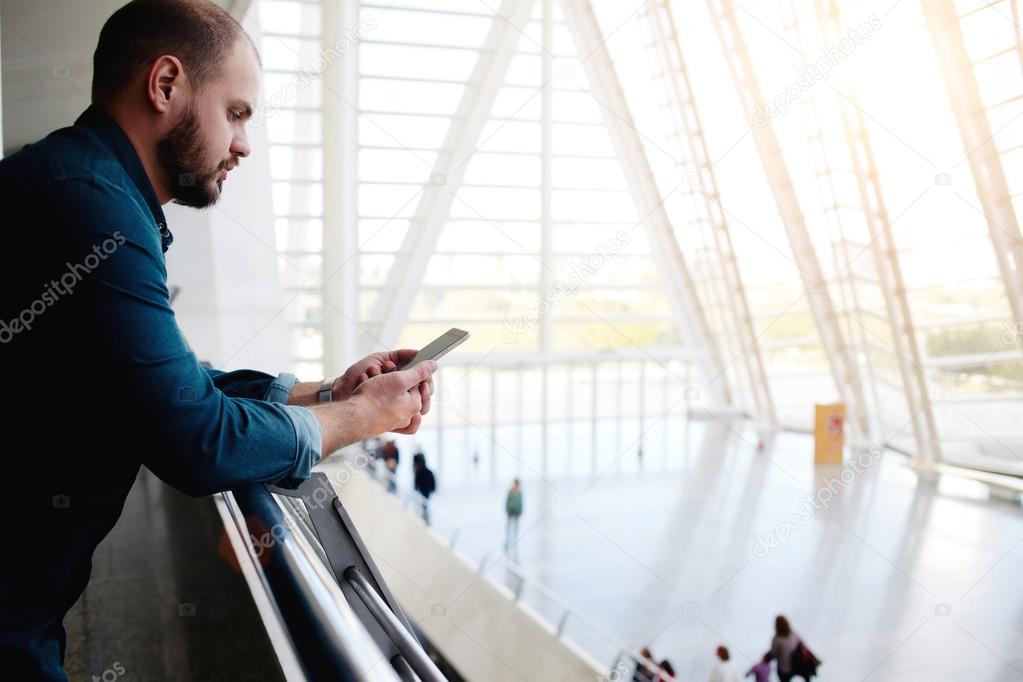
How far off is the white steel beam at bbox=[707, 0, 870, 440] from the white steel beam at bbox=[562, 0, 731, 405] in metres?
6.15

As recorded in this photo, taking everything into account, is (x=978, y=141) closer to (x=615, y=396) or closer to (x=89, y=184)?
(x=89, y=184)

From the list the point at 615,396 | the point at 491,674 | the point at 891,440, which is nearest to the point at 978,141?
the point at 891,440

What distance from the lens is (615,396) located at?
94.4ft

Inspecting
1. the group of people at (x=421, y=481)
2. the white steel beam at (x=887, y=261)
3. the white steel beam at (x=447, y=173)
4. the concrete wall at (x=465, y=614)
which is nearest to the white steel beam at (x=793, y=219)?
the white steel beam at (x=887, y=261)

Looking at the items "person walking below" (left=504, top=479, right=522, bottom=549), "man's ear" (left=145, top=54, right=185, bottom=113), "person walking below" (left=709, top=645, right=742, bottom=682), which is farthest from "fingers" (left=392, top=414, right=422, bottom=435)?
"person walking below" (left=504, top=479, right=522, bottom=549)

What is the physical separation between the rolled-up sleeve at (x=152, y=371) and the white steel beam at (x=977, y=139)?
45.5ft

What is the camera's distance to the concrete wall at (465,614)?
35.1 ft

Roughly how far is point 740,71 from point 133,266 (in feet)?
62.5

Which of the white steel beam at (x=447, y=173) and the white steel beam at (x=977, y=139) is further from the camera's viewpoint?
the white steel beam at (x=447, y=173)

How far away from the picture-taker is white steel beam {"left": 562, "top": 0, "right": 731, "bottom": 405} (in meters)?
24.0

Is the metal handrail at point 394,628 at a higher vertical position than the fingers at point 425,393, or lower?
lower

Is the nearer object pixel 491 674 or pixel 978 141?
pixel 491 674

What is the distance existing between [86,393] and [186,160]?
0.40 meters

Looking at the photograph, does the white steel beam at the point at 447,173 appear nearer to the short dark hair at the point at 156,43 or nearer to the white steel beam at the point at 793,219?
the white steel beam at the point at 793,219
